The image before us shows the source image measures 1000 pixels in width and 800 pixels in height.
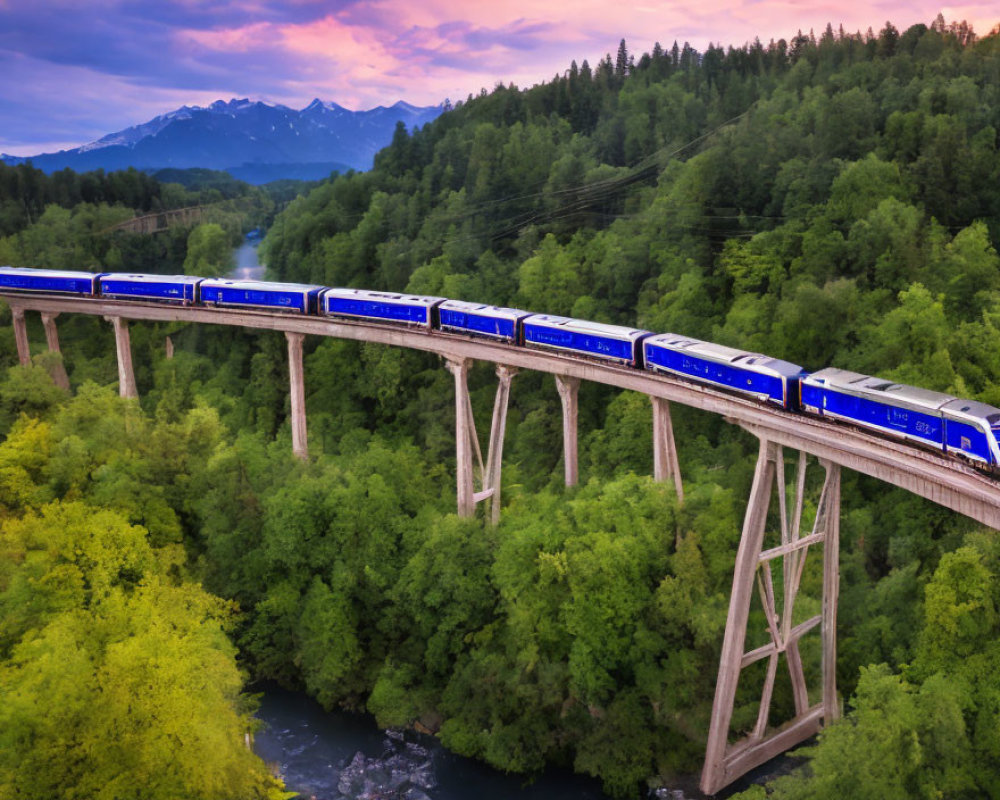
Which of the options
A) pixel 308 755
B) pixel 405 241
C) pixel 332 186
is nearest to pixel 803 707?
pixel 308 755

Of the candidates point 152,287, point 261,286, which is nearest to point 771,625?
point 261,286

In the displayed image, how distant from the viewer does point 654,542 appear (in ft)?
111

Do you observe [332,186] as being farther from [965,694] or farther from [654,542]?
[965,694]

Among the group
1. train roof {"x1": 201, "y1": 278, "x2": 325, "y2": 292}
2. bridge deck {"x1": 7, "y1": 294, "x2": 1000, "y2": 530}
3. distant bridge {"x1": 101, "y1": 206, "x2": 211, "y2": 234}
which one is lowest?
bridge deck {"x1": 7, "y1": 294, "x2": 1000, "y2": 530}

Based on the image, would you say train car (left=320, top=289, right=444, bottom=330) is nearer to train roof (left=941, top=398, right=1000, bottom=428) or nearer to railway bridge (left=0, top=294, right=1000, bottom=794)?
railway bridge (left=0, top=294, right=1000, bottom=794)

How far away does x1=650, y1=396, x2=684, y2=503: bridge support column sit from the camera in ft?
121

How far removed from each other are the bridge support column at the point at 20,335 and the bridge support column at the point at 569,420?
3832cm

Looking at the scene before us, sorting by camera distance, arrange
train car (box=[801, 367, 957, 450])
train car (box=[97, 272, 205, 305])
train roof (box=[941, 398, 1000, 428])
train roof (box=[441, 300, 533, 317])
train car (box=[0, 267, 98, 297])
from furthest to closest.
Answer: train car (box=[0, 267, 98, 297])
train car (box=[97, 272, 205, 305])
train roof (box=[441, 300, 533, 317])
train car (box=[801, 367, 957, 450])
train roof (box=[941, 398, 1000, 428])

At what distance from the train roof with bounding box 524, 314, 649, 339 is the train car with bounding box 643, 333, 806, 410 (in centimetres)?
105

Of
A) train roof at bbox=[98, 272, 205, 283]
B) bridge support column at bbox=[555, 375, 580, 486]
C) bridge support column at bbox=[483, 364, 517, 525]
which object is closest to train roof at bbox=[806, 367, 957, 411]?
bridge support column at bbox=[555, 375, 580, 486]

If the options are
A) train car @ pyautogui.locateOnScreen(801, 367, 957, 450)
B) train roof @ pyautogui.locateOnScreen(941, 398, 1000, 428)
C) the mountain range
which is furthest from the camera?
the mountain range

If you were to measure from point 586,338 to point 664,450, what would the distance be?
5.39m

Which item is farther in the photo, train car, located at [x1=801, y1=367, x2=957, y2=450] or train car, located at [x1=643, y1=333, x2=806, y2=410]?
train car, located at [x1=643, y1=333, x2=806, y2=410]

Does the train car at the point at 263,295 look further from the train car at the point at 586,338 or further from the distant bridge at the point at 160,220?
the distant bridge at the point at 160,220
